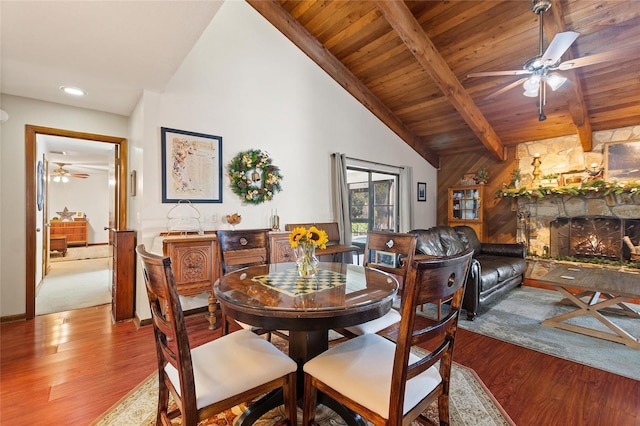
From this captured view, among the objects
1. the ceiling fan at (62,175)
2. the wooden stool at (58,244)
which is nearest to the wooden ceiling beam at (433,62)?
the wooden stool at (58,244)

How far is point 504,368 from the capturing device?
2.21 metres

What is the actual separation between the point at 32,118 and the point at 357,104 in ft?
14.1

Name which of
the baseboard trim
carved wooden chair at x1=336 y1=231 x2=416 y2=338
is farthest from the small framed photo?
the baseboard trim

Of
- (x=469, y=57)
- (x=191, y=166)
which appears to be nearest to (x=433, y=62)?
(x=469, y=57)

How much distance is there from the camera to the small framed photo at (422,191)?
6262 millimetres

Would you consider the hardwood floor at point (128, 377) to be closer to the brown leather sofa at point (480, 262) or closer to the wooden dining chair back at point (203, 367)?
the brown leather sofa at point (480, 262)

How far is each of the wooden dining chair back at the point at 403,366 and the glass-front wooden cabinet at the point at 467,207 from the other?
5106 millimetres

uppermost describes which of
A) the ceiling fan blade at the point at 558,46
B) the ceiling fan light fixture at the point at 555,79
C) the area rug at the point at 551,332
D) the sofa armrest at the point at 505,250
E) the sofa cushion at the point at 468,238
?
the ceiling fan blade at the point at 558,46

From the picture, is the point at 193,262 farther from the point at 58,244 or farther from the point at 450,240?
the point at 58,244

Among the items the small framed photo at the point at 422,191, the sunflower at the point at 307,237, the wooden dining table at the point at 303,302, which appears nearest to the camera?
the wooden dining table at the point at 303,302

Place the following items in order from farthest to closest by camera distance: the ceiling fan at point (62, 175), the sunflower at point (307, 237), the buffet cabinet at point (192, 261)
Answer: the ceiling fan at point (62, 175)
the buffet cabinet at point (192, 261)
the sunflower at point (307, 237)

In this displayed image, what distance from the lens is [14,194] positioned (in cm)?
307

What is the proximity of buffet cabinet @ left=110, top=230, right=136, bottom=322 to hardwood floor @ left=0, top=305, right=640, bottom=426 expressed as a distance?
8.1 inches

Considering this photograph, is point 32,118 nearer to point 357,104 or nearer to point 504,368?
point 357,104
